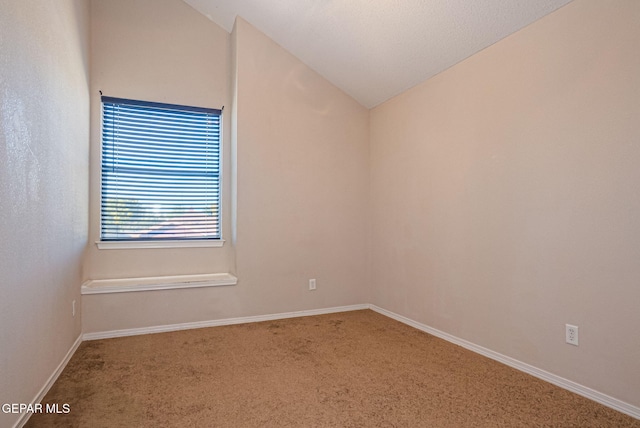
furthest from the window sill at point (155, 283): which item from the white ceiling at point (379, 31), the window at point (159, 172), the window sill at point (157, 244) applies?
the white ceiling at point (379, 31)

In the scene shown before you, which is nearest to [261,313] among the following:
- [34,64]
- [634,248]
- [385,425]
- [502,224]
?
[385,425]

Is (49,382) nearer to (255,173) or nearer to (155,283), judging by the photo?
(155,283)

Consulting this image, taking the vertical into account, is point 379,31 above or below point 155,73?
above

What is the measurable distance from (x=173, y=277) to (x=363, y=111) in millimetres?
2858

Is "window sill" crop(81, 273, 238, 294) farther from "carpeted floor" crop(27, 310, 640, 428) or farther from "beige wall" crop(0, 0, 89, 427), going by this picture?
"carpeted floor" crop(27, 310, 640, 428)

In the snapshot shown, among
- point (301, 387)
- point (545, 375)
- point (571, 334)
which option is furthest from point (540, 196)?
point (301, 387)

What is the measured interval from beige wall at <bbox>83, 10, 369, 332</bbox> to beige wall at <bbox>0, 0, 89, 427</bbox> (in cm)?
55

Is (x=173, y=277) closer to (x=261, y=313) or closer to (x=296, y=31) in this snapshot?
(x=261, y=313)

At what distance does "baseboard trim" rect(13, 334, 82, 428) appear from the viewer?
1.81 meters

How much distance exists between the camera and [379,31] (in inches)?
125

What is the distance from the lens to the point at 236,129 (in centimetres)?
379

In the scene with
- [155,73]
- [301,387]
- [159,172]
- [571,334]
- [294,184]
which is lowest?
[301,387]

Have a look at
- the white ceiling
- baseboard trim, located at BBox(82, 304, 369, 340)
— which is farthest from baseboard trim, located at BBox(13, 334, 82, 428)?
the white ceiling

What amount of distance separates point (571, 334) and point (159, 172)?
379cm
